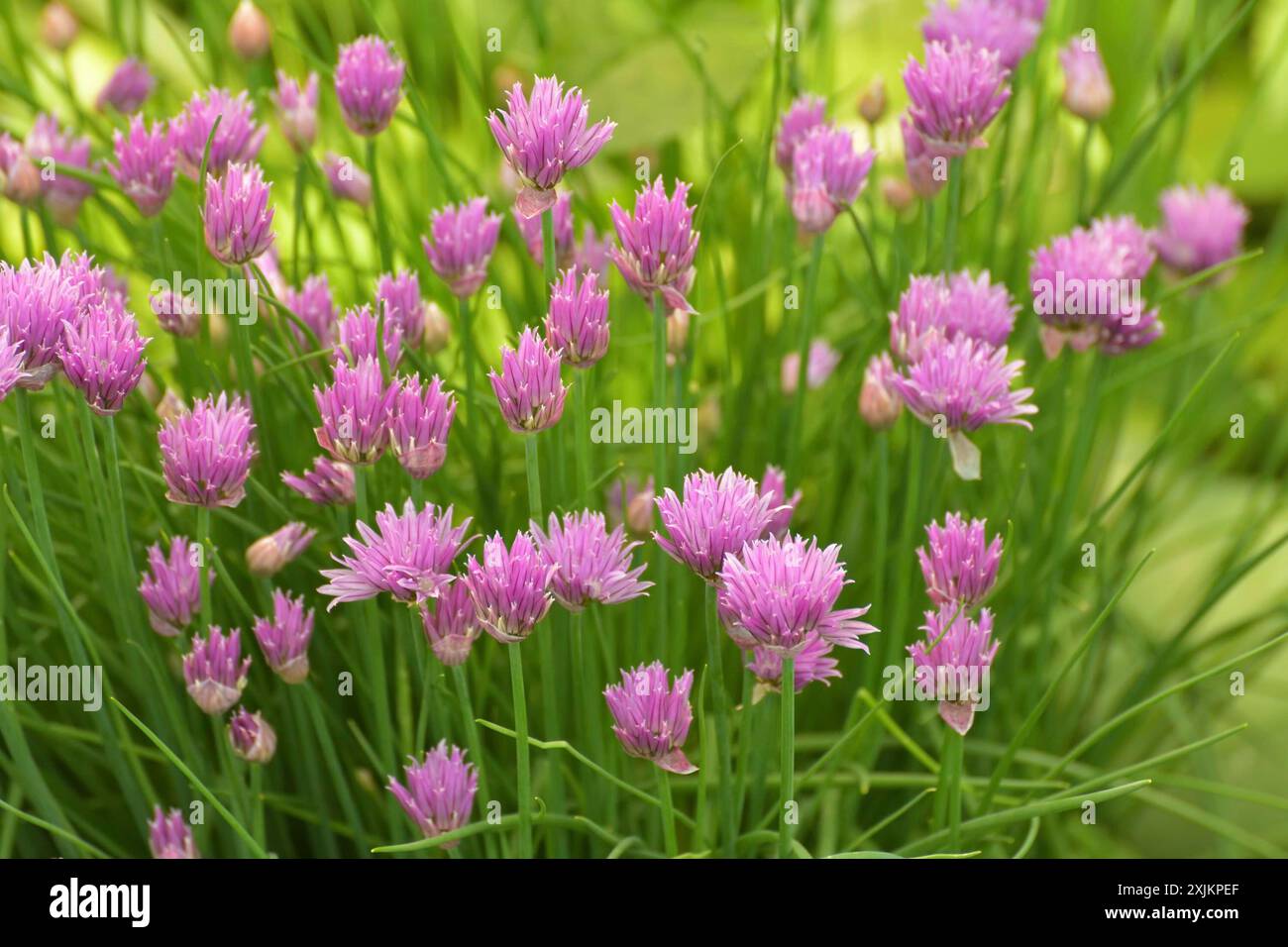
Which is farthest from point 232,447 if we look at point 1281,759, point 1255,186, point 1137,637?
point 1255,186

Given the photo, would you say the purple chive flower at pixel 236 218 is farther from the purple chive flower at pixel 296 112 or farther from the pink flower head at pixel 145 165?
the purple chive flower at pixel 296 112

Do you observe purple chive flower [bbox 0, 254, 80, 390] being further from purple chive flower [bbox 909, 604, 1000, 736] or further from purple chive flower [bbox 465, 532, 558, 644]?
purple chive flower [bbox 909, 604, 1000, 736]

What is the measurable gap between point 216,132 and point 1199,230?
69 cm

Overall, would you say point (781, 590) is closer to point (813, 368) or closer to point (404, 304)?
point (404, 304)

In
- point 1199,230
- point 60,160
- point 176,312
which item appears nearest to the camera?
point 176,312

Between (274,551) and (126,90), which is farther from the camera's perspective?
(126,90)

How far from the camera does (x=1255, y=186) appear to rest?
66.8 inches

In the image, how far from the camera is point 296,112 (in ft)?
2.87

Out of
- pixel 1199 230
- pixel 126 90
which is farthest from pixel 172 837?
pixel 1199 230

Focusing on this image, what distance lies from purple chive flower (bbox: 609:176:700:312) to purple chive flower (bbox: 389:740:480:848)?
0.77 ft

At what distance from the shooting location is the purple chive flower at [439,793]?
627 millimetres

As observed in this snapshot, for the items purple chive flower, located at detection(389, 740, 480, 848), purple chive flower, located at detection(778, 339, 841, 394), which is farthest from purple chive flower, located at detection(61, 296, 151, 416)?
purple chive flower, located at detection(778, 339, 841, 394)
